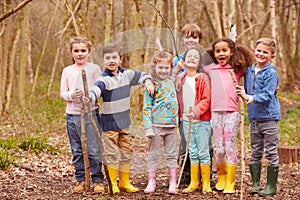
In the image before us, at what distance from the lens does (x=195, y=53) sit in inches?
199

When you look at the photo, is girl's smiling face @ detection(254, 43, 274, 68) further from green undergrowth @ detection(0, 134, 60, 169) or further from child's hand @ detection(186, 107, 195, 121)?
green undergrowth @ detection(0, 134, 60, 169)

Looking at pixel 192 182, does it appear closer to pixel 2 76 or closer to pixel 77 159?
pixel 77 159

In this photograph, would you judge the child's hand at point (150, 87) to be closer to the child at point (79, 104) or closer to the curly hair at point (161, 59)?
the curly hair at point (161, 59)

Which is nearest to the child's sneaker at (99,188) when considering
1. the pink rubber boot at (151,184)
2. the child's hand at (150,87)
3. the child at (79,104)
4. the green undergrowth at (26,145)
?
the child at (79,104)

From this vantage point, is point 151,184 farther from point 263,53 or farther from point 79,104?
point 263,53

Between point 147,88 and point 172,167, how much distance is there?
849 millimetres

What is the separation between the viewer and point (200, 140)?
5.05 meters

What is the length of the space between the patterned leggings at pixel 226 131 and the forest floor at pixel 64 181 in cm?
43

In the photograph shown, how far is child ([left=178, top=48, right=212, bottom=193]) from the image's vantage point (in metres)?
5.04

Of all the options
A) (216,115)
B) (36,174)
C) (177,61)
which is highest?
(177,61)

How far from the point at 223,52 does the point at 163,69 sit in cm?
63

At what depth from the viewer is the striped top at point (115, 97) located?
489cm

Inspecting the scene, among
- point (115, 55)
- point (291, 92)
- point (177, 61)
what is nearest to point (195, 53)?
point (177, 61)

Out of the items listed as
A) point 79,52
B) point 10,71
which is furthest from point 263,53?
point 10,71
